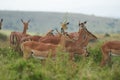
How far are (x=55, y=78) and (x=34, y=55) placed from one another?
155 inches

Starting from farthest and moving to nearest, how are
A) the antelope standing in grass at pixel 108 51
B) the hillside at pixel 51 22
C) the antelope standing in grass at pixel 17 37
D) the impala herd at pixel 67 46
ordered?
the hillside at pixel 51 22, the antelope standing in grass at pixel 17 37, the antelope standing in grass at pixel 108 51, the impala herd at pixel 67 46

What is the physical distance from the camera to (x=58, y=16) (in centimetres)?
8319

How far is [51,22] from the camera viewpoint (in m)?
79.0

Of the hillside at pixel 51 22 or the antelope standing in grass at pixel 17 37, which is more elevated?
the antelope standing in grass at pixel 17 37

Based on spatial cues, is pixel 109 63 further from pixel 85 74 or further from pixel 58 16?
pixel 58 16

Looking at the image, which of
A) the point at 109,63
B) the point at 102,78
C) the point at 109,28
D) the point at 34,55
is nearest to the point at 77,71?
the point at 102,78

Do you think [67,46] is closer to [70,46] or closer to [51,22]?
[70,46]

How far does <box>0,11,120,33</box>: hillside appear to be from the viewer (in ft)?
251

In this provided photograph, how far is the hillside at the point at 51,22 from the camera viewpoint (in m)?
76.4

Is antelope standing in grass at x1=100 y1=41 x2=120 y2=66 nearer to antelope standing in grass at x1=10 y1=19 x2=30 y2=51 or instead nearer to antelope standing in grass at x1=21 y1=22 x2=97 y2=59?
antelope standing in grass at x1=21 y1=22 x2=97 y2=59

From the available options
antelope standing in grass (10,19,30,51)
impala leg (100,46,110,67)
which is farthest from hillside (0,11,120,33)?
impala leg (100,46,110,67)

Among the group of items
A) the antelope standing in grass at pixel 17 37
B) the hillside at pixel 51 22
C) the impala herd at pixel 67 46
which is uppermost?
the impala herd at pixel 67 46

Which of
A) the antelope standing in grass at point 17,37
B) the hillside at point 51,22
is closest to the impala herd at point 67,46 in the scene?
the antelope standing in grass at point 17,37

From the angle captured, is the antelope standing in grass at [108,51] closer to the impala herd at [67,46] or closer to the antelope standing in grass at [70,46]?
the impala herd at [67,46]
